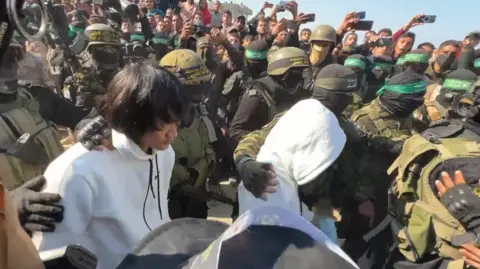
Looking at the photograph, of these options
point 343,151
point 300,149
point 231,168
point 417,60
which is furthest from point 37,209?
point 417,60

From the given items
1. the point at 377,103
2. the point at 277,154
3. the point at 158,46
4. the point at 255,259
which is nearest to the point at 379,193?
the point at 377,103

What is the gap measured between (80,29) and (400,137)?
4941mm

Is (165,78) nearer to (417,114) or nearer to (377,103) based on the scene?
(377,103)

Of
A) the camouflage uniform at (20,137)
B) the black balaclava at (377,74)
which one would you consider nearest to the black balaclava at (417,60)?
the black balaclava at (377,74)

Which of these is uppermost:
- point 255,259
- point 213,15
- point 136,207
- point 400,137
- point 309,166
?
point 255,259

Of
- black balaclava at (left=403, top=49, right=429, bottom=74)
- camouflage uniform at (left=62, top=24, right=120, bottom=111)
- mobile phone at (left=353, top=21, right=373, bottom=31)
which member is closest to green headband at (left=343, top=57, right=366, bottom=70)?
black balaclava at (left=403, top=49, right=429, bottom=74)

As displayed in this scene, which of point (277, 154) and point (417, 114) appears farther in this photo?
point (417, 114)

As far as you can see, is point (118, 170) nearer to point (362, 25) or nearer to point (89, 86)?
point (89, 86)

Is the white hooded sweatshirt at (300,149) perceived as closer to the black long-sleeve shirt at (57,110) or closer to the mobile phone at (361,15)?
the black long-sleeve shirt at (57,110)

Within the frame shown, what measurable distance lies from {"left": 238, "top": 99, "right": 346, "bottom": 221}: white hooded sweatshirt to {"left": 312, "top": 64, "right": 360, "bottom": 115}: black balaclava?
0.77m

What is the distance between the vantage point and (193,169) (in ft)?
11.7

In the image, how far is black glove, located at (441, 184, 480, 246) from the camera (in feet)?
7.70

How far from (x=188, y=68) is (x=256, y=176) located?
147cm

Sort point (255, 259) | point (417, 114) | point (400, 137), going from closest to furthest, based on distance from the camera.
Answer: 1. point (255, 259)
2. point (400, 137)
3. point (417, 114)
